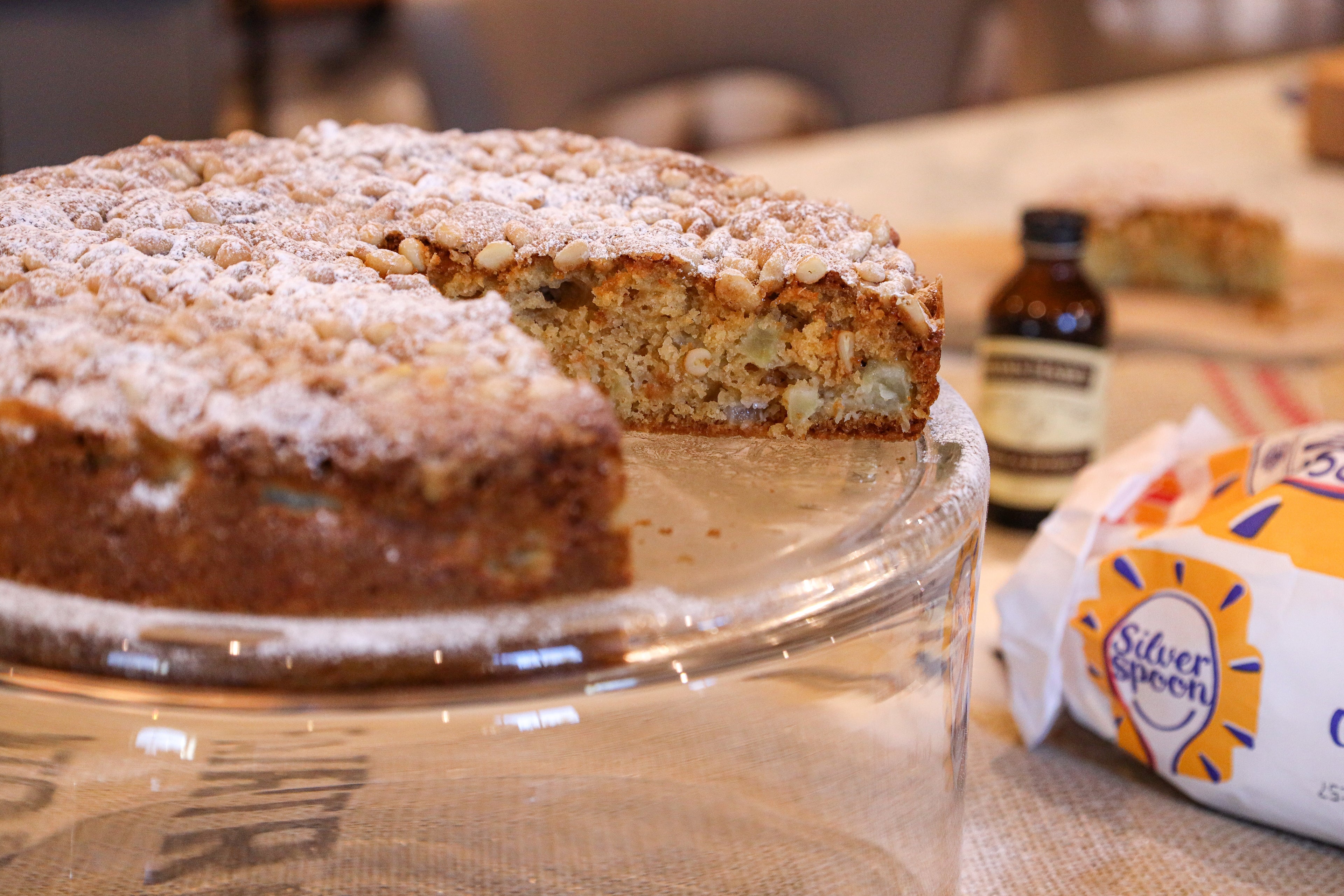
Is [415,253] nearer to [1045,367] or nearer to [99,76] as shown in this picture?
[1045,367]

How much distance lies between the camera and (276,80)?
5.54 meters

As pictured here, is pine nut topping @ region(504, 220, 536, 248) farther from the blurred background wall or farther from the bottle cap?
the blurred background wall

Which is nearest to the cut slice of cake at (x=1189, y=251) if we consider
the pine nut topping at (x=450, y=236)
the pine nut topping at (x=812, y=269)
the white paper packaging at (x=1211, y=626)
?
the white paper packaging at (x=1211, y=626)

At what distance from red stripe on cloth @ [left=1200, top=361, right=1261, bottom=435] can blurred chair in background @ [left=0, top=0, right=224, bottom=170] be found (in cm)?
286

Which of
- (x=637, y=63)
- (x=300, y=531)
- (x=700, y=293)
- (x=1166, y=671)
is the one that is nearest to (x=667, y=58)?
(x=637, y=63)

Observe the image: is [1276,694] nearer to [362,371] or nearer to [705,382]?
[705,382]

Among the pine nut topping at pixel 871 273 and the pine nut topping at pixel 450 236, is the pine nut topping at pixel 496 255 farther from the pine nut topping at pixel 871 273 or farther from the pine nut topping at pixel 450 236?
the pine nut topping at pixel 871 273

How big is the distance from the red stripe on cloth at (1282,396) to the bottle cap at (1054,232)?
19.7 inches

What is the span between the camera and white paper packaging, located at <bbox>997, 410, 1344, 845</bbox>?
0.87 m

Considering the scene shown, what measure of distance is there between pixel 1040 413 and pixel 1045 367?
5 cm

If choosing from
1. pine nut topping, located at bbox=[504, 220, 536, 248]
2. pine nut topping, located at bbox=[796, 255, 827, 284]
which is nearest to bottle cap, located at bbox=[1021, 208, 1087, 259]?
pine nut topping, located at bbox=[796, 255, 827, 284]

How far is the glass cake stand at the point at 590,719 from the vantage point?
0.63 m

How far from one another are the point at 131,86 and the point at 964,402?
3.40 meters

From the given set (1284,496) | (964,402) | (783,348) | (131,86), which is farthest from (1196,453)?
(131,86)
